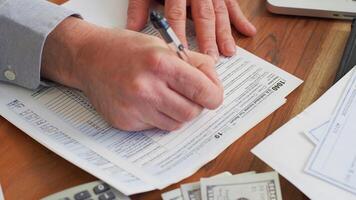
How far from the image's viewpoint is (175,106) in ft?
1.95

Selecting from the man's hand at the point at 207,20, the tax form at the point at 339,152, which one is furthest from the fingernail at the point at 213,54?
the tax form at the point at 339,152

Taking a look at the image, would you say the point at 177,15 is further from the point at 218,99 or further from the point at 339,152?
the point at 339,152

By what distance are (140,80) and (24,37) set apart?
0.74ft

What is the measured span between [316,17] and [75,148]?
481 millimetres

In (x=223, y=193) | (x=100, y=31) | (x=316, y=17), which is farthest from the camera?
(x=316, y=17)

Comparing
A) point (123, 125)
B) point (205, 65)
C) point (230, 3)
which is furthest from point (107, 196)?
point (230, 3)

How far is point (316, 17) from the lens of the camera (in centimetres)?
79

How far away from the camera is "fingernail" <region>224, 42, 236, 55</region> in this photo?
0.73 metres

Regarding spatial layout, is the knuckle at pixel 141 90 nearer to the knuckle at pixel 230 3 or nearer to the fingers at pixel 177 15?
the fingers at pixel 177 15

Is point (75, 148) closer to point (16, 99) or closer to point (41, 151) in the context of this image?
point (41, 151)

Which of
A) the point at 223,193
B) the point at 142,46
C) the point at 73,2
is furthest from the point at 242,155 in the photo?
the point at 73,2

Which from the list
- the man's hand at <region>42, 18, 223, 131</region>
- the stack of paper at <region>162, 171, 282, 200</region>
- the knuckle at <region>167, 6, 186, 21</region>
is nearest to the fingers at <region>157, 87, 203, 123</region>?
the man's hand at <region>42, 18, 223, 131</region>

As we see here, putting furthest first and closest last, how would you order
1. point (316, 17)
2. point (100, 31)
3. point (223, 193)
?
point (316, 17) → point (100, 31) → point (223, 193)

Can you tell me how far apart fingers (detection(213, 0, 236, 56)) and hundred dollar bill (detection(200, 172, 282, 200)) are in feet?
0.85
